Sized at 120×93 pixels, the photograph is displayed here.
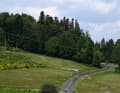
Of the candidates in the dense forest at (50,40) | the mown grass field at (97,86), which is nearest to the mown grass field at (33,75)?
the mown grass field at (97,86)

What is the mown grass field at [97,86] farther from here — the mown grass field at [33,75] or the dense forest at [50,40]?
the dense forest at [50,40]

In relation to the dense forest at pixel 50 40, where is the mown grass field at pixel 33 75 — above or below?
below

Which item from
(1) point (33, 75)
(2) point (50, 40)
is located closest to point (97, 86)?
(1) point (33, 75)

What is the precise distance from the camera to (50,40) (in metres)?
164

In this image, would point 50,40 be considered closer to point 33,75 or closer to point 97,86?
point 33,75

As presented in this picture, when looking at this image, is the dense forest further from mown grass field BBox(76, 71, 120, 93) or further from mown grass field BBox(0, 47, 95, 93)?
mown grass field BBox(76, 71, 120, 93)

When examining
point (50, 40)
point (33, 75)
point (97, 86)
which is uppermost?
point (50, 40)

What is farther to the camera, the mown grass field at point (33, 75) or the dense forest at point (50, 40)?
the dense forest at point (50, 40)

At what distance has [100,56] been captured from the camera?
525 ft

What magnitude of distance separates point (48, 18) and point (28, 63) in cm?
6905

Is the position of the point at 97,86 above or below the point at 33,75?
below

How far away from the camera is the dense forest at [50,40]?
525ft

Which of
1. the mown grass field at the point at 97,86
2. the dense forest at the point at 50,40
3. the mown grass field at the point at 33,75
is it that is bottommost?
the mown grass field at the point at 97,86

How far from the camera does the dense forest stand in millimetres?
159875
